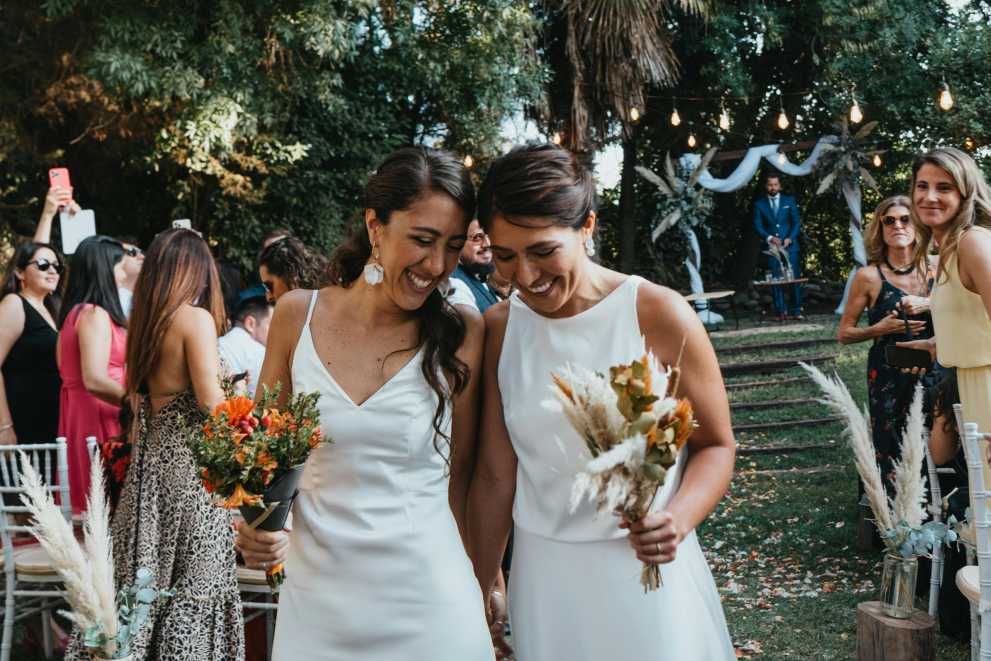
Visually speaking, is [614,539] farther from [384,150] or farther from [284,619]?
[384,150]

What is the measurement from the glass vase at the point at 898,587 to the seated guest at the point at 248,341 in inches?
111

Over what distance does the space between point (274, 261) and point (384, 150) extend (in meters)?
6.02

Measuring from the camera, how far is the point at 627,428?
152 cm

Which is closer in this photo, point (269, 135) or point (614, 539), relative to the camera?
point (614, 539)

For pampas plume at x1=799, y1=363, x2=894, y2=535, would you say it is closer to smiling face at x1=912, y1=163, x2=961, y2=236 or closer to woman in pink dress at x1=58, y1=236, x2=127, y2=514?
smiling face at x1=912, y1=163, x2=961, y2=236

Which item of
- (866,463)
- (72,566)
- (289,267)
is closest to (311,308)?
(72,566)

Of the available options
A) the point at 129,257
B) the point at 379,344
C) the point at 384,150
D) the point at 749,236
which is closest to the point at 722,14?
the point at 749,236

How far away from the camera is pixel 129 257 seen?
5453 millimetres

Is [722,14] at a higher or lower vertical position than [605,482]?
higher

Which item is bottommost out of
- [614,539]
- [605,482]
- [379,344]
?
[614,539]

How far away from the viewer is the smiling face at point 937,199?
4.02 metres

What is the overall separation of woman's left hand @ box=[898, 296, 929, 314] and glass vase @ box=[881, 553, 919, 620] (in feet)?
7.59

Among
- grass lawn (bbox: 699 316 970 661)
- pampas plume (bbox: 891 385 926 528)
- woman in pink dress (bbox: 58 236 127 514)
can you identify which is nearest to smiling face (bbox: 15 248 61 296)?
woman in pink dress (bbox: 58 236 127 514)

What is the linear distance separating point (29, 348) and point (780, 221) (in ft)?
38.5
